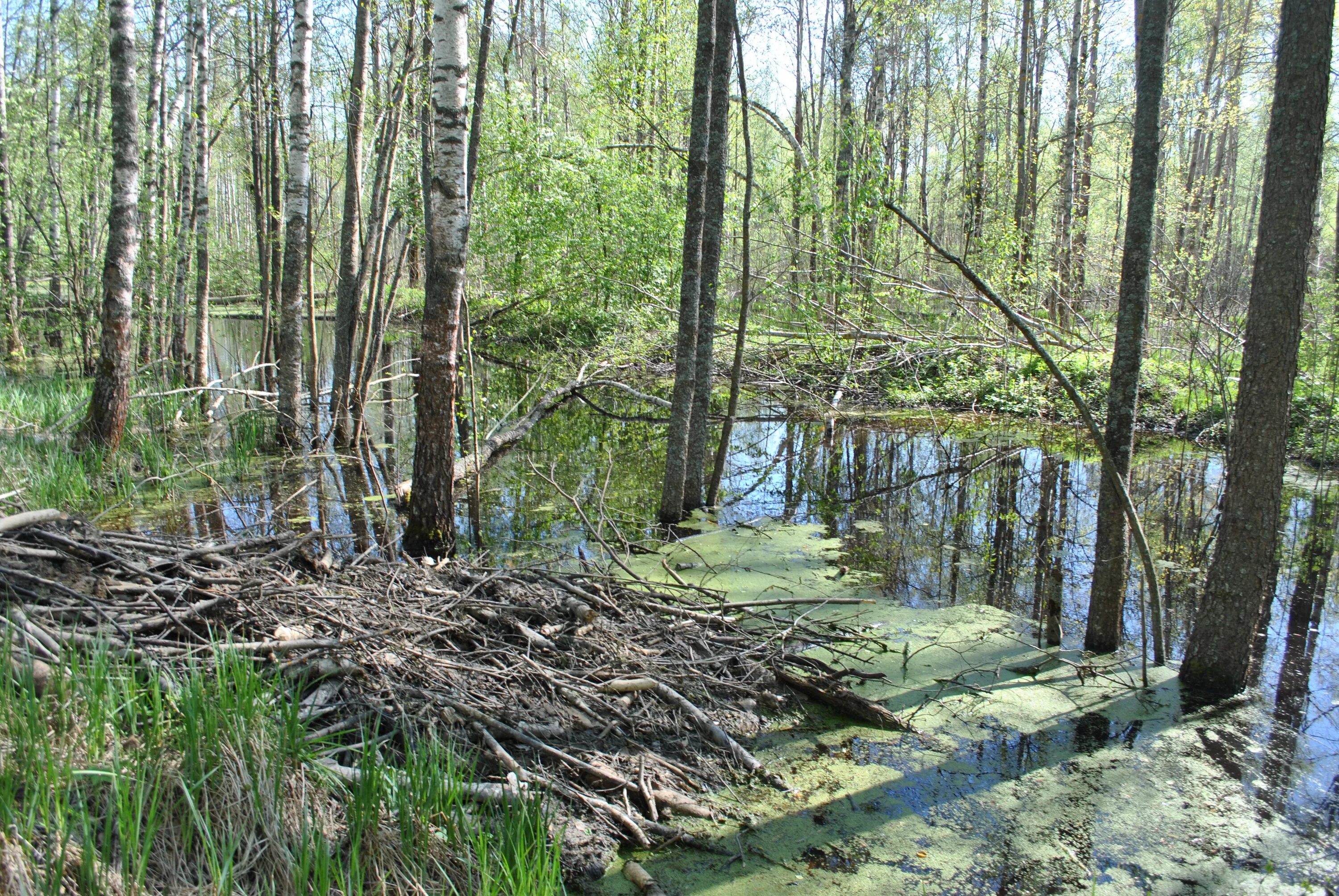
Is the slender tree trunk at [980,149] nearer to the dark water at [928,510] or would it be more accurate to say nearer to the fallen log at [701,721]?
the dark water at [928,510]

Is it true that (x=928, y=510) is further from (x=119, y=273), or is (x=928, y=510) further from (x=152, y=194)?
(x=152, y=194)

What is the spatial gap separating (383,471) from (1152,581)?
8.55 meters

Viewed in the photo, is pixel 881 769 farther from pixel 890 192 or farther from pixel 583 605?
pixel 890 192

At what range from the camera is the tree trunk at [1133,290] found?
4559mm

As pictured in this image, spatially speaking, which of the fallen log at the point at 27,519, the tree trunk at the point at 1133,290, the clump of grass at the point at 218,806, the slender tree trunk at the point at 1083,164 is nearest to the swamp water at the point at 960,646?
the clump of grass at the point at 218,806

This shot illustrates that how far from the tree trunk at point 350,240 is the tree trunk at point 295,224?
0.51 m

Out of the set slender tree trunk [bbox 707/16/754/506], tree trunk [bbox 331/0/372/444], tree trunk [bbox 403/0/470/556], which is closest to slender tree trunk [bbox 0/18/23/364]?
tree trunk [bbox 331/0/372/444]

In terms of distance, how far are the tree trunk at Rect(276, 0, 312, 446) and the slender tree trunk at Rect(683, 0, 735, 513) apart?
554 centimetres

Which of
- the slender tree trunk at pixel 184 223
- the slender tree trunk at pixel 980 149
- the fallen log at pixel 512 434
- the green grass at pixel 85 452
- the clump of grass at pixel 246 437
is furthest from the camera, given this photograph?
the slender tree trunk at pixel 184 223

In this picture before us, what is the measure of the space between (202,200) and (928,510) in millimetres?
13902

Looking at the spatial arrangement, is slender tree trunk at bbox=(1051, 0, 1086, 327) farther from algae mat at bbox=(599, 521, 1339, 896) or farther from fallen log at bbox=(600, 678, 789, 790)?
fallen log at bbox=(600, 678, 789, 790)

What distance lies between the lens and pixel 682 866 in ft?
10.0

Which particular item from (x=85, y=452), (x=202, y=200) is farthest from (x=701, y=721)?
(x=202, y=200)

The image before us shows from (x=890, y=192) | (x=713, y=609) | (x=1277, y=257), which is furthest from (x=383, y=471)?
(x=1277, y=257)
